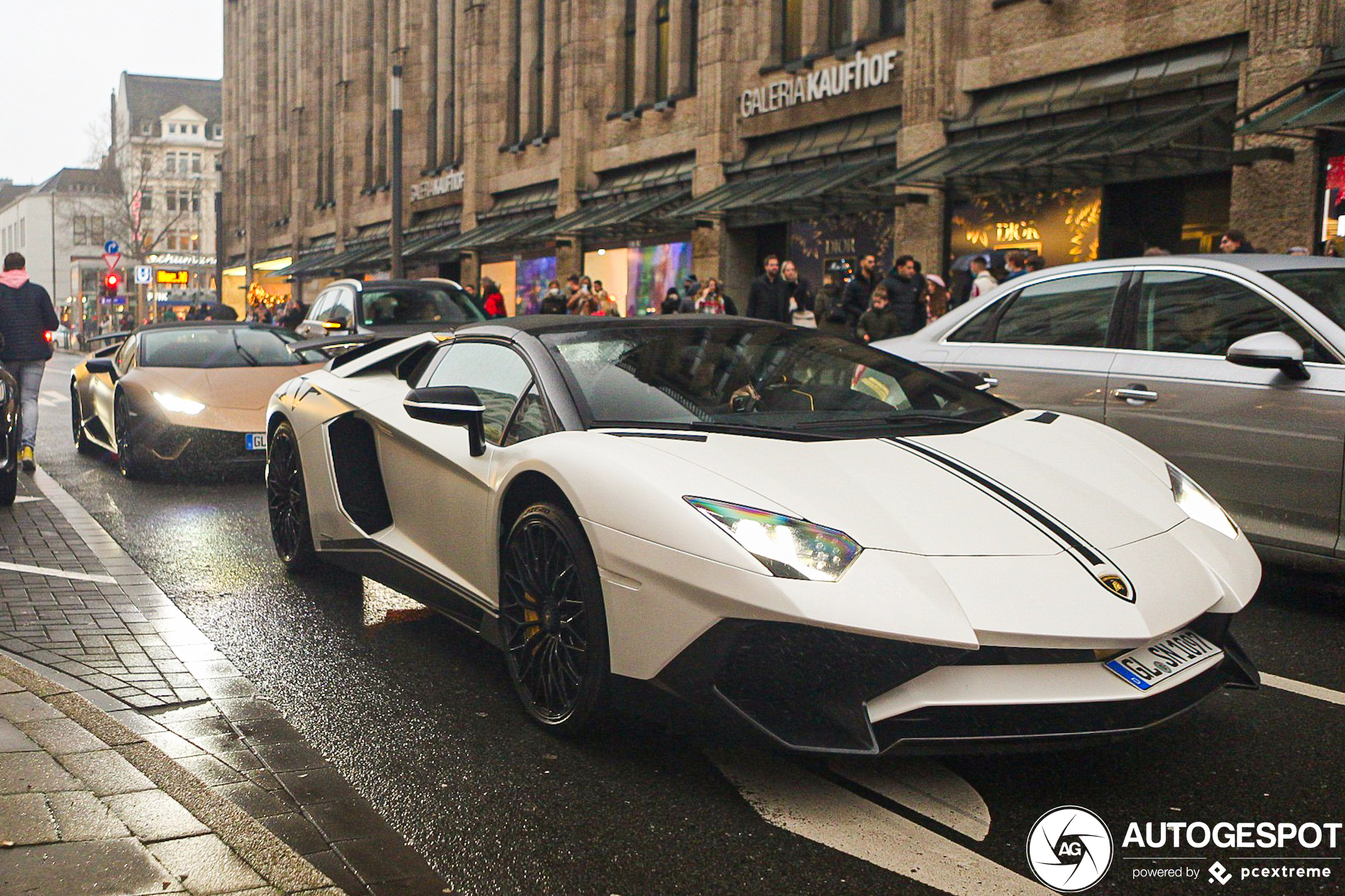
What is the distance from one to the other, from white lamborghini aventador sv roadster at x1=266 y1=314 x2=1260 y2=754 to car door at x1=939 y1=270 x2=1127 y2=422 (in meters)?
1.85

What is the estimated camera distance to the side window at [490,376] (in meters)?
4.61

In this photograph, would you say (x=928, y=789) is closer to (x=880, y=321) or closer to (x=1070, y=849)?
(x=1070, y=849)

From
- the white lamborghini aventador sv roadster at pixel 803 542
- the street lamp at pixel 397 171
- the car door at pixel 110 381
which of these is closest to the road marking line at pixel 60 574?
the white lamborghini aventador sv roadster at pixel 803 542

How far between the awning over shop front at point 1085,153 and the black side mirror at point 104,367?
10184 millimetres

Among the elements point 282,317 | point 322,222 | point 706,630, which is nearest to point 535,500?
point 706,630

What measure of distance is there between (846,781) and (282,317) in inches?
1135

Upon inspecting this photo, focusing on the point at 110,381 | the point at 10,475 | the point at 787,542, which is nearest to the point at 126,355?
the point at 110,381

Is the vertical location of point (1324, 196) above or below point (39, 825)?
above

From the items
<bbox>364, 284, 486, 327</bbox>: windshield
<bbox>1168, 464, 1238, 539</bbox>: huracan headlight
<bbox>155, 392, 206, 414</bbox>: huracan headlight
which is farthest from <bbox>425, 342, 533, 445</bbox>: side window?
<bbox>364, 284, 486, 327</bbox>: windshield

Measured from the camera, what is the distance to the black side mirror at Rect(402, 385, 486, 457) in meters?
A: 4.52

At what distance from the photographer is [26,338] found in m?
11.5

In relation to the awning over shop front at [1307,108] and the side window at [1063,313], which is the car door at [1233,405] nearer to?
the side window at [1063,313]

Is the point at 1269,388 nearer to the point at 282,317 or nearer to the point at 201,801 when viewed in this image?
the point at 201,801

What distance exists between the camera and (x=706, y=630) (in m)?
3.39
